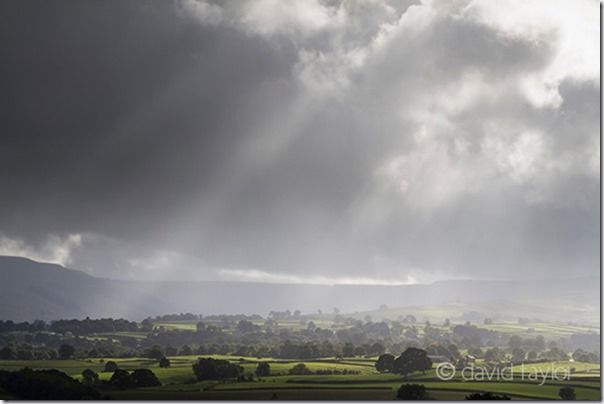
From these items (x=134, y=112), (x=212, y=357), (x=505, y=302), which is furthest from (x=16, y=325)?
(x=505, y=302)

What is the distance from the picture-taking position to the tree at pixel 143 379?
12.5 m

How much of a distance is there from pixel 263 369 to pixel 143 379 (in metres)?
2.20

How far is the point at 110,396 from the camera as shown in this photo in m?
12.3

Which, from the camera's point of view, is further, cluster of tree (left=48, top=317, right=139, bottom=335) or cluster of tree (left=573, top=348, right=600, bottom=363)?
cluster of tree (left=573, top=348, right=600, bottom=363)

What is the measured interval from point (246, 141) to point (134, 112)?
2.28 m

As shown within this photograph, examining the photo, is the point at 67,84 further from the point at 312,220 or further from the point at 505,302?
the point at 505,302

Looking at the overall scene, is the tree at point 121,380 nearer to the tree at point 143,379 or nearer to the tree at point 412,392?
the tree at point 143,379

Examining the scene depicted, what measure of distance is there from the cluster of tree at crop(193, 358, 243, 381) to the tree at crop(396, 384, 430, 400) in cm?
298

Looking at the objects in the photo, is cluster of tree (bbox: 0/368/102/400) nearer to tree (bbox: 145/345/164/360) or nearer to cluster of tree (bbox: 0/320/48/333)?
cluster of tree (bbox: 0/320/48/333)

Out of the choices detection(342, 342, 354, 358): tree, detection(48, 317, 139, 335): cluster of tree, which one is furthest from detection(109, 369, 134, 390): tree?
detection(342, 342, 354, 358): tree

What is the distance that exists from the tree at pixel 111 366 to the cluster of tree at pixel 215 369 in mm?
1454

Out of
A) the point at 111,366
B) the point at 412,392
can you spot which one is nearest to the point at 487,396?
the point at 412,392

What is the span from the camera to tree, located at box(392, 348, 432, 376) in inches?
509

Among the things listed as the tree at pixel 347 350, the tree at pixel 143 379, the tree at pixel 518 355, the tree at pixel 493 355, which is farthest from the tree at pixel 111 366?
the tree at pixel 518 355
